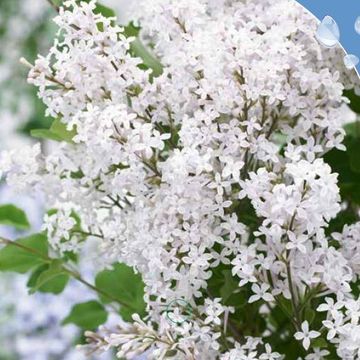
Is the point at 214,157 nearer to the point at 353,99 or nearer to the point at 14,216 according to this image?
the point at 353,99

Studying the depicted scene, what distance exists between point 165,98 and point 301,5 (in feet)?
0.28

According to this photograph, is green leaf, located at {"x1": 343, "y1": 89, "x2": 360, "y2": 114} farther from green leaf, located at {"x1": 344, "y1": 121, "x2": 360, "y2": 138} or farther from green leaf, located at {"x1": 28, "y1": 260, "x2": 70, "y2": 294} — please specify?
green leaf, located at {"x1": 28, "y1": 260, "x2": 70, "y2": 294}

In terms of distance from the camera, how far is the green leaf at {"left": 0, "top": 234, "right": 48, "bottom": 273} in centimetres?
66

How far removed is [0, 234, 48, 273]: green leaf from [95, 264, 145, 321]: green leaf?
0.14 ft

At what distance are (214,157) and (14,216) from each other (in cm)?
24

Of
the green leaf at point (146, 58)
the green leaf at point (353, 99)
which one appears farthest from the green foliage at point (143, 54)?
the green leaf at point (353, 99)

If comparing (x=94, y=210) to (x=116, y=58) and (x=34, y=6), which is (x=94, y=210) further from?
(x=34, y=6)

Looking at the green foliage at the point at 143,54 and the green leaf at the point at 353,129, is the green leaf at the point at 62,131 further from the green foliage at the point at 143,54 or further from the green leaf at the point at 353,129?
the green leaf at the point at 353,129

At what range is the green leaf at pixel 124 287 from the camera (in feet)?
2.13

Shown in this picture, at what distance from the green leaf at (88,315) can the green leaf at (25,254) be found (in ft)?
0.18

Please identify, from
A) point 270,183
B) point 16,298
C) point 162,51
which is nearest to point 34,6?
point 16,298

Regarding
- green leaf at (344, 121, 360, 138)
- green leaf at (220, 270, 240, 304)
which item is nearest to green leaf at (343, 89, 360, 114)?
green leaf at (344, 121, 360, 138)

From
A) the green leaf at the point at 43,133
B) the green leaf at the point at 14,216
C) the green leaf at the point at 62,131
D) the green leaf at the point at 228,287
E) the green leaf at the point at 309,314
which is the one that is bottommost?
the green leaf at the point at 309,314

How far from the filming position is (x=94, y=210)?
1.90ft
